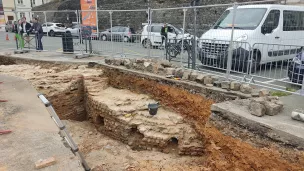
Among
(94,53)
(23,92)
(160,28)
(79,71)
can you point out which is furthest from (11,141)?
(160,28)

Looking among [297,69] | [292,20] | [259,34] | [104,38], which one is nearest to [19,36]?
[104,38]

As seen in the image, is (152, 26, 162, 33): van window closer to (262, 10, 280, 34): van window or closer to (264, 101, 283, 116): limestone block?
(262, 10, 280, 34): van window

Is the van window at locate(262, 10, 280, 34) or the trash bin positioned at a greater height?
the van window at locate(262, 10, 280, 34)

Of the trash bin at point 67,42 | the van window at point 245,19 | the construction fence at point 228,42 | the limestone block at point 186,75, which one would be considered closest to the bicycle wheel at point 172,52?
the construction fence at point 228,42

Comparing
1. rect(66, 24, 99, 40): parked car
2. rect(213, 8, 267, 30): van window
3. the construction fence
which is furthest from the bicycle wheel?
rect(66, 24, 99, 40): parked car

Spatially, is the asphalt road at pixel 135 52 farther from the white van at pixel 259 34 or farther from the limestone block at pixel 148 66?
the limestone block at pixel 148 66

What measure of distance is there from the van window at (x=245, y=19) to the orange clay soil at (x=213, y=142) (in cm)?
294

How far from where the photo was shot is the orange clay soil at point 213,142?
3.46 metres

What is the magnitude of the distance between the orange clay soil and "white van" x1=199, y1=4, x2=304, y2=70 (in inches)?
62.3

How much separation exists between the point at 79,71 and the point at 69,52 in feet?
Answer: 10.8

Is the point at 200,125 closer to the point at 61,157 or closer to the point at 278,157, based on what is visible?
Answer: the point at 278,157

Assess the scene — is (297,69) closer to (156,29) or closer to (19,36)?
(156,29)

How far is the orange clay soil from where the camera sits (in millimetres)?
3459

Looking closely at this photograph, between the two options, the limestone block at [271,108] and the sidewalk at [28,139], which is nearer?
the sidewalk at [28,139]
